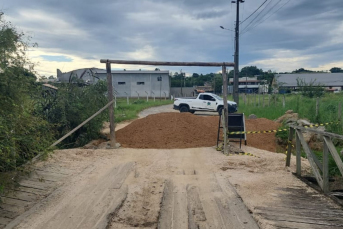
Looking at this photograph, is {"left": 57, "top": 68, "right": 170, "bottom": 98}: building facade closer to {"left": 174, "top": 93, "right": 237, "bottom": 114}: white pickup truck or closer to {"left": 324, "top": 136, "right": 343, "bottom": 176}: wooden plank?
{"left": 174, "top": 93, "right": 237, "bottom": 114}: white pickup truck

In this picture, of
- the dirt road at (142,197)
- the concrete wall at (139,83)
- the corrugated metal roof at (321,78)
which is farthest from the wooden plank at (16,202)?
the corrugated metal roof at (321,78)

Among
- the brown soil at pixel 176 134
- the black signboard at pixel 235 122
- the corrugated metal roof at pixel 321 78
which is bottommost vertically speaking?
the brown soil at pixel 176 134

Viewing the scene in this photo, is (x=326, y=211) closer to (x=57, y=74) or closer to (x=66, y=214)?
(x=66, y=214)

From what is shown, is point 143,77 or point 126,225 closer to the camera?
point 126,225

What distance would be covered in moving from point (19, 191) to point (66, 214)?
1521 millimetres

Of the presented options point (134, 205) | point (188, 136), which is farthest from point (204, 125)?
point (134, 205)

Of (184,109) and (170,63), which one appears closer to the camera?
(170,63)

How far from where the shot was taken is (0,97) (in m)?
5.52

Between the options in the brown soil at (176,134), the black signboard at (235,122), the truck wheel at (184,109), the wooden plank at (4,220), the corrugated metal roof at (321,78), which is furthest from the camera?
the corrugated metal roof at (321,78)

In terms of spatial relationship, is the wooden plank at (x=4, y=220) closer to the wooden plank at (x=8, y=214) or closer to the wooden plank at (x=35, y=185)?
the wooden plank at (x=8, y=214)

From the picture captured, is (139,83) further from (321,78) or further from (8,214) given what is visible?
(8,214)

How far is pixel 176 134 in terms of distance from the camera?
12.9 m

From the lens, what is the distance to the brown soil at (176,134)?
11812 millimetres

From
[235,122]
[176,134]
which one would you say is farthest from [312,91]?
[176,134]
